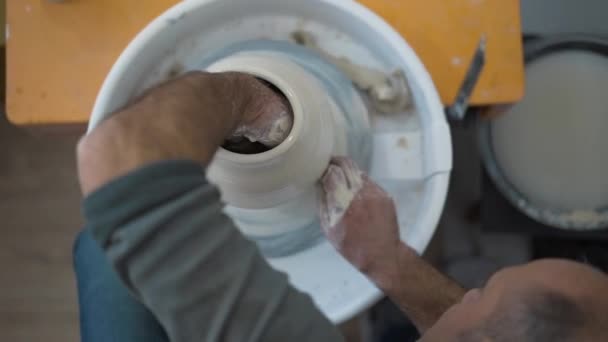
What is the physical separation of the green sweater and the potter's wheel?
0.29 metres

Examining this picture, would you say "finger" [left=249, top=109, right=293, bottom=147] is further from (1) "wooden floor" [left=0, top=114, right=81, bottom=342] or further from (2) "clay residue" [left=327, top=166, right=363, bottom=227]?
(1) "wooden floor" [left=0, top=114, right=81, bottom=342]

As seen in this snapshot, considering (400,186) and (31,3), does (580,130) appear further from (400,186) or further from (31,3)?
(31,3)

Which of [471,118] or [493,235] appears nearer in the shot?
[471,118]

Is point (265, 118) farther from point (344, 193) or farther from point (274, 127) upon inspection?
point (344, 193)

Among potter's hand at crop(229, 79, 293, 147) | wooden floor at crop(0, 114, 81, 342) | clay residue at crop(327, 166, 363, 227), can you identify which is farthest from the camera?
wooden floor at crop(0, 114, 81, 342)

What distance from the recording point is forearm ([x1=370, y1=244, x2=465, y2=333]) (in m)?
0.59

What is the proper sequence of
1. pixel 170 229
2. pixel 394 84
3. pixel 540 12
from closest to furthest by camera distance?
1. pixel 170 229
2. pixel 394 84
3. pixel 540 12

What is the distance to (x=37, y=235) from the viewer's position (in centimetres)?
119

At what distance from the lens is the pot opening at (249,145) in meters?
0.51

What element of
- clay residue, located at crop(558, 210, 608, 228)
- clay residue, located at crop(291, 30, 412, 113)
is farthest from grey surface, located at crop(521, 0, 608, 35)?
clay residue, located at crop(291, 30, 412, 113)

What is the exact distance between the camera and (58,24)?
0.70 m

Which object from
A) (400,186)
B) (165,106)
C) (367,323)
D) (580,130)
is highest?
(165,106)

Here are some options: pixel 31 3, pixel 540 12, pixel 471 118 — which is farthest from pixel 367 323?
pixel 31 3

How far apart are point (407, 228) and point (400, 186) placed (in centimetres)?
6
